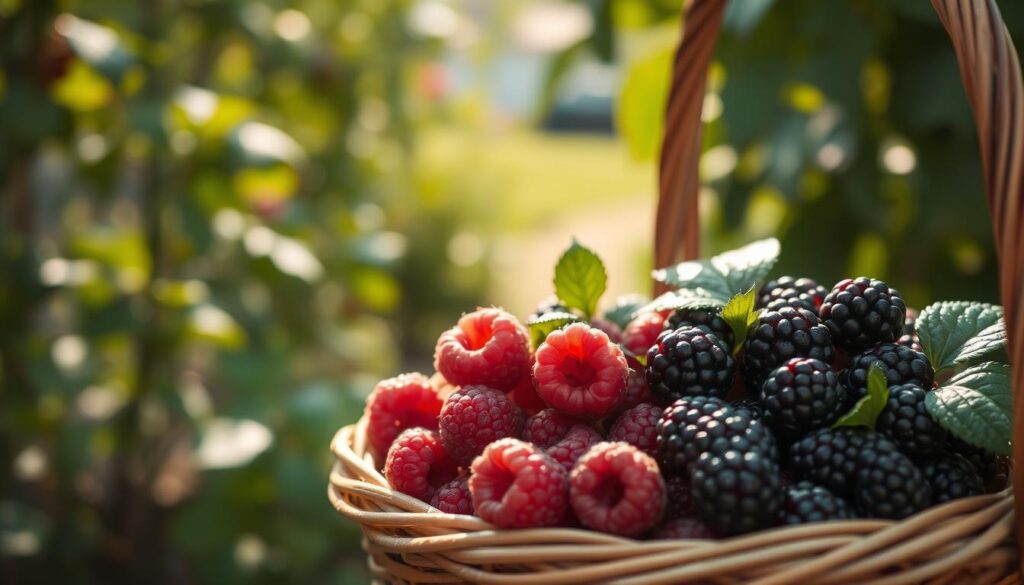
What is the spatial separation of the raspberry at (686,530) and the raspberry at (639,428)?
7 centimetres

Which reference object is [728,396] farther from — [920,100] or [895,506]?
[920,100]

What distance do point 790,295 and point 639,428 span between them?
0.16 metres

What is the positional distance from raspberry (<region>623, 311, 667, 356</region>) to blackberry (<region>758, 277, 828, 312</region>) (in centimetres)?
9

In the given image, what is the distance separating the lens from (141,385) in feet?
5.23

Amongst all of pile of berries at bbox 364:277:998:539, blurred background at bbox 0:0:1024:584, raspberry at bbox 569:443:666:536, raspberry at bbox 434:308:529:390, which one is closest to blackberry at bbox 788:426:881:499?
pile of berries at bbox 364:277:998:539

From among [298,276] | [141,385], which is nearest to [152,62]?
[298,276]

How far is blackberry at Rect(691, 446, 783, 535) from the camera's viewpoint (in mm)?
541

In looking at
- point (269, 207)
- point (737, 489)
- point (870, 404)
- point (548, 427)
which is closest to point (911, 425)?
point (870, 404)

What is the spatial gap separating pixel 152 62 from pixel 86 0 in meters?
0.27

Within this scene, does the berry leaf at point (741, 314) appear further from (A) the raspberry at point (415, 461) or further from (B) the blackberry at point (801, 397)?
(A) the raspberry at point (415, 461)

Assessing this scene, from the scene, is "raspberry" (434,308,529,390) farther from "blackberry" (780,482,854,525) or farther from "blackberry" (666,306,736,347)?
"blackberry" (780,482,854,525)

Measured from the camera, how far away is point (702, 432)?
22.5 inches

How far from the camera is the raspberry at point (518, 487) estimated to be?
554 mm

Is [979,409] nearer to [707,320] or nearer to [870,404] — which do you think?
[870,404]
